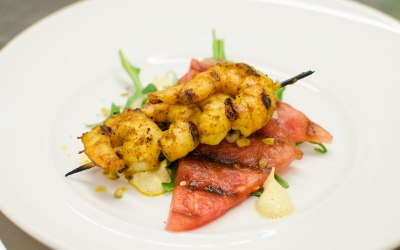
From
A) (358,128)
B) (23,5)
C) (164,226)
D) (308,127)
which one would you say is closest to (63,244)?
(164,226)

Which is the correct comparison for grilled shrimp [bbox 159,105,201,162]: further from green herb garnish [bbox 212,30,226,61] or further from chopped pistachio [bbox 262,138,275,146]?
green herb garnish [bbox 212,30,226,61]

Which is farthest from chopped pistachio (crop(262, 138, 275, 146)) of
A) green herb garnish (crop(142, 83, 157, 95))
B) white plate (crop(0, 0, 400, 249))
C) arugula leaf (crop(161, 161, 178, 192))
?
green herb garnish (crop(142, 83, 157, 95))

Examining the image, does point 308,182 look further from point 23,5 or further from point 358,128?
point 23,5

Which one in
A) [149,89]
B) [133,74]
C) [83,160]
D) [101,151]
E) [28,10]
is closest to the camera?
[101,151]

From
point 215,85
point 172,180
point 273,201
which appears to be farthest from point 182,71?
point 273,201

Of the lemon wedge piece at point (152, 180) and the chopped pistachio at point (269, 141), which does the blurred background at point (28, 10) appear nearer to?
the lemon wedge piece at point (152, 180)

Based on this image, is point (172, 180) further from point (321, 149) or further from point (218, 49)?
point (218, 49)
